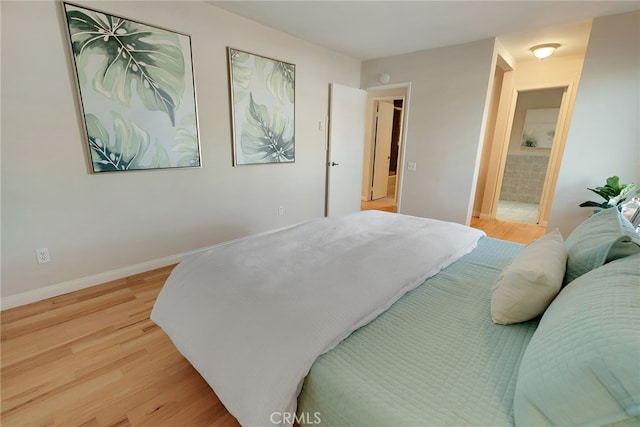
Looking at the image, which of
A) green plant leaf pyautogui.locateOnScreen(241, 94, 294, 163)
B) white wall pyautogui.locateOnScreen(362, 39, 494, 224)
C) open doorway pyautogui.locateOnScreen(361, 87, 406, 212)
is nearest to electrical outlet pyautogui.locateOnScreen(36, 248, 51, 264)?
green plant leaf pyautogui.locateOnScreen(241, 94, 294, 163)

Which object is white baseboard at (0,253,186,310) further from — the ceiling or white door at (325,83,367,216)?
the ceiling

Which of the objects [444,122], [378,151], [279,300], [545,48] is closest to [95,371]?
[279,300]

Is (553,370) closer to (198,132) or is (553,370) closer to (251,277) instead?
(251,277)

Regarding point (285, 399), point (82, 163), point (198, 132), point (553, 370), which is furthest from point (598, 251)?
point (82, 163)

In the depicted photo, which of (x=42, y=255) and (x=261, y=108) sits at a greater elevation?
(x=261, y=108)

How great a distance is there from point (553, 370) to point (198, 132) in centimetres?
297

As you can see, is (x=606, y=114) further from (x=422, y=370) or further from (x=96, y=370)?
(x=96, y=370)

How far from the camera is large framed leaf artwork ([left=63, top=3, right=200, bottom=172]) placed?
6.86 feet

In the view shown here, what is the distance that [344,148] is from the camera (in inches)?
169

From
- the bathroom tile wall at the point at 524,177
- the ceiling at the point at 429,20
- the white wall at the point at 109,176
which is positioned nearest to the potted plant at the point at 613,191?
the ceiling at the point at 429,20

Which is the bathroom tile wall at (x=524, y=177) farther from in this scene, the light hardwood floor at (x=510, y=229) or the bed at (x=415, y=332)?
the bed at (x=415, y=332)

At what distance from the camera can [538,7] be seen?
8.21 feet

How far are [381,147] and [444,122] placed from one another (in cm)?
222

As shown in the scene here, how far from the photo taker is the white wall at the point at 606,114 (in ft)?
8.51
